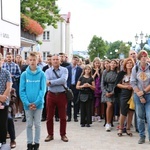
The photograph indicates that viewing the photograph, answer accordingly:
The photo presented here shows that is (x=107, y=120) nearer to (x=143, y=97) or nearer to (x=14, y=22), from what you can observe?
(x=143, y=97)

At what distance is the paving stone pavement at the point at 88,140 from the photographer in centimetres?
696

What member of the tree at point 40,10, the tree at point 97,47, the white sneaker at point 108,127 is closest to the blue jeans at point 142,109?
the white sneaker at point 108,127

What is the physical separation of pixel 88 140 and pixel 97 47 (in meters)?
61.4

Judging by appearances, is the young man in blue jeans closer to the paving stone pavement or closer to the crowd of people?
the crowd of people

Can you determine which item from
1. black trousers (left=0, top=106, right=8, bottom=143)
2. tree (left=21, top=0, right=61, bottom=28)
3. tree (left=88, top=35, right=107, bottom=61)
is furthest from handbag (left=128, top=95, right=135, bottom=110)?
tree (left=88, top=35, right=107, bottom=61)

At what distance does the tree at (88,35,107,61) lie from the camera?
67.7m

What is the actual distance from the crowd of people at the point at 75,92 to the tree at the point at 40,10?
17963 mm

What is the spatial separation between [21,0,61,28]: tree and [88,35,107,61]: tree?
37.2 metres

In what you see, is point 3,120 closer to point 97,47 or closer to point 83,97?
point 83,97

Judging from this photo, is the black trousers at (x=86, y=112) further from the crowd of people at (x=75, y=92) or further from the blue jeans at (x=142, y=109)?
the blue jeans at (x=142, y=109)

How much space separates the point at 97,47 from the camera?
68.5m

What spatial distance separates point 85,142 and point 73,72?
3.58m

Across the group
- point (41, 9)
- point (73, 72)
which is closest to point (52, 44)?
point (41, 9)

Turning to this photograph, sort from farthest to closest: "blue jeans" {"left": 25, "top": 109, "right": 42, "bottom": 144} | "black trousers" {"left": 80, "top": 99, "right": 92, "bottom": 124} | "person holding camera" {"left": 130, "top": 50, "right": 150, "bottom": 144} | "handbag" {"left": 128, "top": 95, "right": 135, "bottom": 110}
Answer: "black trousers" {"left": 80, "top": 99, "right": 92, "bottom": 124}
"handbag" {"left": 128, "top": 95, "right": 135, "bottom": 110}
"person holding camera" {"left": 130, "top": 50, "right": 150, "bottom": 144}
"blue jeans" {"left": 25, "top": 109, "right": 42, "bottom": 144}
